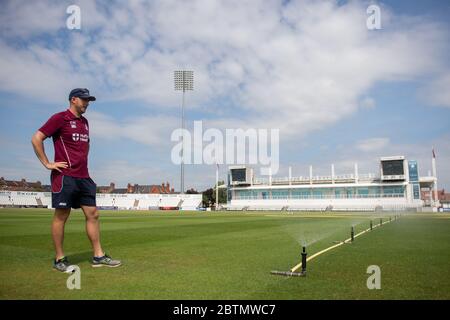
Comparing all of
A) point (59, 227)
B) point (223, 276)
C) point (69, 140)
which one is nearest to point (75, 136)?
point (69, 140)

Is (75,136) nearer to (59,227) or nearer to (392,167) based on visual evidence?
(59,227)

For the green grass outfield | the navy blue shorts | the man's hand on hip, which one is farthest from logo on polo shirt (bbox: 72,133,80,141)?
the green grass outfield

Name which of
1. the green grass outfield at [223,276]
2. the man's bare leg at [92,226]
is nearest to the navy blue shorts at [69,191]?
the man's bare leg at [92,226]

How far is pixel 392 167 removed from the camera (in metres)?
92.1

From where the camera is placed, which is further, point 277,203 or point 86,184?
point 277,203

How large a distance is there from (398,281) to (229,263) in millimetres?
2961

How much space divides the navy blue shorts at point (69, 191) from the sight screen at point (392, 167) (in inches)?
3790

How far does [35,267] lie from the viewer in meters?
6.28

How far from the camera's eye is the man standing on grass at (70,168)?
602 centimetres

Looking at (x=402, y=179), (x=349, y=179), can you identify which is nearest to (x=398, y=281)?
(x=402, y=179)

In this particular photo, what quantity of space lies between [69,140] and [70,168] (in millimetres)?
492

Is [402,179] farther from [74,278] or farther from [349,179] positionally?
[74,278]

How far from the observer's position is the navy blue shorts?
601 cm
